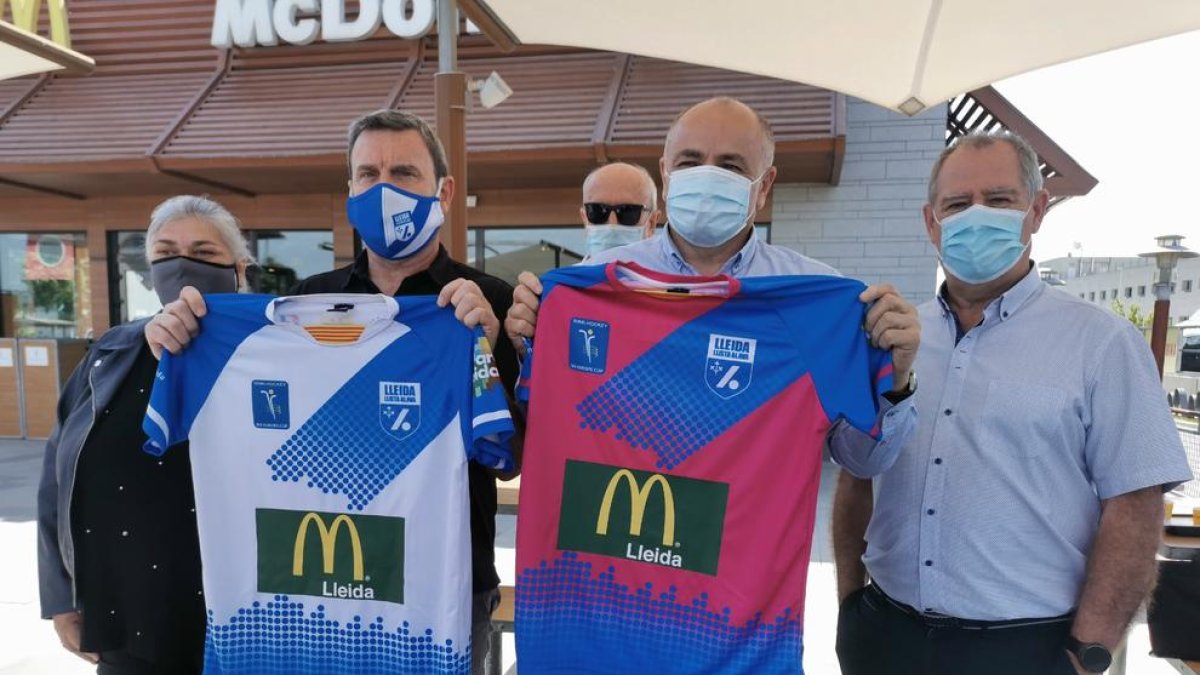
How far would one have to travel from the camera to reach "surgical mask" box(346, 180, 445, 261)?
6.35 feet

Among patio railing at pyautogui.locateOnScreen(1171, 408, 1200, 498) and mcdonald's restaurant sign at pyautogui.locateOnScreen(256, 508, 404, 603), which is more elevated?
mcdonald's restaurant sign at pyautogui.locateOnScreen(256, 508, 404, 603)

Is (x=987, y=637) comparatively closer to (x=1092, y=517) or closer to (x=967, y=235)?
(x=1092, y=517)

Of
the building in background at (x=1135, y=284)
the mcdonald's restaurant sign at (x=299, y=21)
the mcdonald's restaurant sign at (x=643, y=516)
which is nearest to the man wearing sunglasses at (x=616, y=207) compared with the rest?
the mcdonald's restaurant sign at (x=643, y=516)

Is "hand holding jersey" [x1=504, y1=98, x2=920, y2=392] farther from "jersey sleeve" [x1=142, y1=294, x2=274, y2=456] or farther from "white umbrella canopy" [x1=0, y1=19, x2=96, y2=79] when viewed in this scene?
"white umbrella canopy" [x1=0, y1=19, x2=96, y2=79]

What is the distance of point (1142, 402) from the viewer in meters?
1.74

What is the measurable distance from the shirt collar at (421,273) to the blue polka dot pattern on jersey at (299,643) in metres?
0.95

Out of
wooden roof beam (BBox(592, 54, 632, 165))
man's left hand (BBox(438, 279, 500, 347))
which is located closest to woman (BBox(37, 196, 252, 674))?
man's left hand (BBox(438, 279, 500, 347))

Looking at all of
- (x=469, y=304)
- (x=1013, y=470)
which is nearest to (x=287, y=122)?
(x=469, y=304)

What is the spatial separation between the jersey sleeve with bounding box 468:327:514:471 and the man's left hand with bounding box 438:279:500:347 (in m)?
0.03

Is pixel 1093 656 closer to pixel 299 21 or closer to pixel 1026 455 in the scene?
pixel 1026 455

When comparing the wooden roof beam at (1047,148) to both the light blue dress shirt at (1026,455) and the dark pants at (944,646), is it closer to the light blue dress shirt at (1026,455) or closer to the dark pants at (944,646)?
the light blue dress shirt at (1026,455)

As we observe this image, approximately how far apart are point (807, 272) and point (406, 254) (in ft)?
4.02

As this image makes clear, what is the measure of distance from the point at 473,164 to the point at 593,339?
587 centimetres

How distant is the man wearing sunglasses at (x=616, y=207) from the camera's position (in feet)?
11.0
